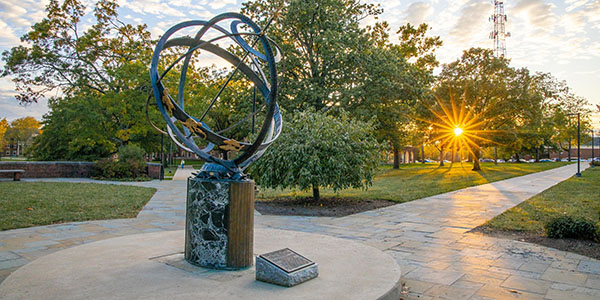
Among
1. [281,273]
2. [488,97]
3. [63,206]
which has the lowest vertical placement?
[63,206]

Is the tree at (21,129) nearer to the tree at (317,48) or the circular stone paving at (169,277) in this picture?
the tree at (317,48)

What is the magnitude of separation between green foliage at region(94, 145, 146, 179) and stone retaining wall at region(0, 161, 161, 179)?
0.63m

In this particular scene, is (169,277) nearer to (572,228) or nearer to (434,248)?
(434,248)

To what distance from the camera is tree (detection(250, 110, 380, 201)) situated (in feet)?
38.7

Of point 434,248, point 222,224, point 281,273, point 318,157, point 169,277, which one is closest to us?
point 281,273

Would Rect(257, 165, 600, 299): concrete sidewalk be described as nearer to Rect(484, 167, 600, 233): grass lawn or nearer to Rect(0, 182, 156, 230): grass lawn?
Rect(484, 167, 600, 233): grass lawn

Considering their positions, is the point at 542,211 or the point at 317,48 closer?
the point at 542,211

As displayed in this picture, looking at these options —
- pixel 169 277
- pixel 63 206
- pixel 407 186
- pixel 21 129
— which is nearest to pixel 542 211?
pixel 407 186

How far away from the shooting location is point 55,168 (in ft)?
77.3

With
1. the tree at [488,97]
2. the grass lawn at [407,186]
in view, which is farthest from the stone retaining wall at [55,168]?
the tree at [488,97]

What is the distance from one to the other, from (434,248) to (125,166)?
2083 cm

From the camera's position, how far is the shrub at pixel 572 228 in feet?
24.3

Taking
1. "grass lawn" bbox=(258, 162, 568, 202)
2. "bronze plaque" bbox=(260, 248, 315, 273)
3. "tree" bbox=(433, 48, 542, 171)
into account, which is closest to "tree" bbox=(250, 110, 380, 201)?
"grass lawn" bbox=(258, 162, 568, 202)

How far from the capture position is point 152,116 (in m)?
27.0
